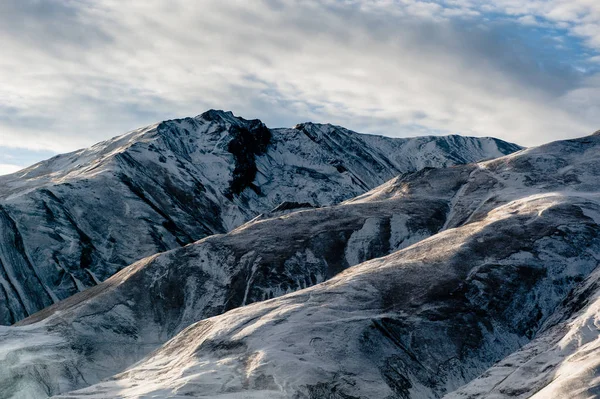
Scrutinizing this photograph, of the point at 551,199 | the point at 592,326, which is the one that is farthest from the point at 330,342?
the point at 551,199

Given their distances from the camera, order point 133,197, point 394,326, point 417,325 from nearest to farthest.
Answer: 1. point 394,326
2. point 417,325
3. point 133,197

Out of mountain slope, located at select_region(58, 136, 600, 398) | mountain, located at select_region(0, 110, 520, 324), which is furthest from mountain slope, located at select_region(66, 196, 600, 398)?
mountain, located at select_region(0, 110, 520, 324)

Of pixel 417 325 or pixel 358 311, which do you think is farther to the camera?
pixel 358 311

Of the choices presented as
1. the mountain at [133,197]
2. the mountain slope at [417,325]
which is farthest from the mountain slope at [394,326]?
the mountain at [133,197]

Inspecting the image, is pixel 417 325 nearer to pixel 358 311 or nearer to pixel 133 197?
pixel 358 311

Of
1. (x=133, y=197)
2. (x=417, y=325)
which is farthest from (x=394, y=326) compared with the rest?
(x=133, y=197)

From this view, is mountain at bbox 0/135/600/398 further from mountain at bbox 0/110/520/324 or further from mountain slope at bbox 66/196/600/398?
mountain at bbox 0/110/520/324
